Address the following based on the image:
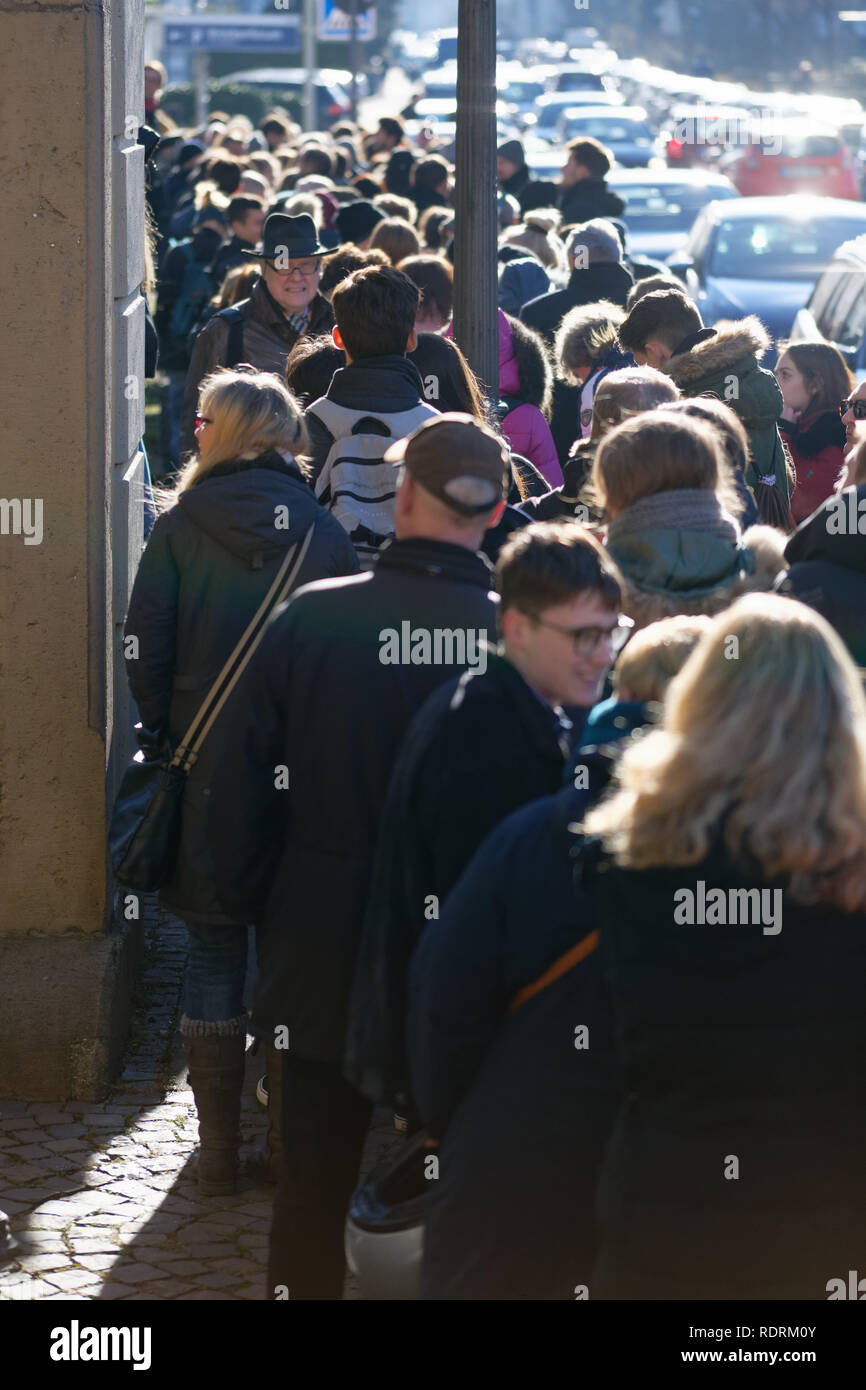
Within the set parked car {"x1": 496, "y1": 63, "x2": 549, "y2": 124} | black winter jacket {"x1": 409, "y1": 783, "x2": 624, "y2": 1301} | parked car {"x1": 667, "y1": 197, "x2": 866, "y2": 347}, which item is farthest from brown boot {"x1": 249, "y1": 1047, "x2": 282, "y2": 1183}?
parked car {"x1": 496, "y1": 63, "x2": 549, "y2": 124}

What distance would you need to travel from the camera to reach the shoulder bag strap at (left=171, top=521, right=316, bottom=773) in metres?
4.53

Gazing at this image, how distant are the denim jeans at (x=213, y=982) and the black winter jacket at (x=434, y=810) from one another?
1.41 metres

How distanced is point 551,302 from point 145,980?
4.16 meters

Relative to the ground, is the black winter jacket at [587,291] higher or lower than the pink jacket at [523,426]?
higher

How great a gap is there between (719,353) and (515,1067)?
3547 mm

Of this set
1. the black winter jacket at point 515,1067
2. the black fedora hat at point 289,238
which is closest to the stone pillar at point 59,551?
the black fedora hat at point 289,238

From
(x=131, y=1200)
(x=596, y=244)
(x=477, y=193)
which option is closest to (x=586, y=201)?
(x=596, y=244)

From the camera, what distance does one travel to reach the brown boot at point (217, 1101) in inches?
186

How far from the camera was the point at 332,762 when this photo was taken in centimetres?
365

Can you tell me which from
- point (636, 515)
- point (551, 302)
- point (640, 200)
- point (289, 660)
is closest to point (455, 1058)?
point (289, 660)

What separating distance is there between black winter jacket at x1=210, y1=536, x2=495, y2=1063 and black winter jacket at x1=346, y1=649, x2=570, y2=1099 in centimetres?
31

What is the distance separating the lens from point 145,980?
607cm

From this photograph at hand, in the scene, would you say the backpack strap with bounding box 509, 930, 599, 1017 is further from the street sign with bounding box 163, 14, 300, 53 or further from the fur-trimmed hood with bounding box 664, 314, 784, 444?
the street sign with bounding box 163, 14, 300, 53

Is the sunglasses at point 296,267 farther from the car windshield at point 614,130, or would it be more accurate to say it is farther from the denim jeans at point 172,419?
the car windshield at point 614,130
